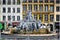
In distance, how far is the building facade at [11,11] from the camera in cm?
1844

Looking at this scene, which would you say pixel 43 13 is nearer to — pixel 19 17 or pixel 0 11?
pixel 19 17

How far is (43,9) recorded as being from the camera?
18.7 metres

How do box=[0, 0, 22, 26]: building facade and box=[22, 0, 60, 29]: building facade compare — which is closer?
box=[0, 0, 22, 26]: building facade

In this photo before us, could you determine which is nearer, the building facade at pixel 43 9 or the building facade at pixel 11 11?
the building facade at pixel 11 11

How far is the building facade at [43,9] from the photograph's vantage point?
18.5 m

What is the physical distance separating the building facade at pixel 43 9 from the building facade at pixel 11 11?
1.46 ft

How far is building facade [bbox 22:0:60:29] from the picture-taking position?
60.8 ft

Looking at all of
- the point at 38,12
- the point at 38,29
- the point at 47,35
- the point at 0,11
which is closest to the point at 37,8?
the point at 38,12

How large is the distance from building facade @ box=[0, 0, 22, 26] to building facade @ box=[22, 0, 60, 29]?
17.5 inches

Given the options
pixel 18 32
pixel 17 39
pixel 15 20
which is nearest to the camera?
pixel 17 39

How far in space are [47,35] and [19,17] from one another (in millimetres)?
5748

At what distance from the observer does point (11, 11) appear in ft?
61.0

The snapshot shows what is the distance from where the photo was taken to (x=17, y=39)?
12133mm

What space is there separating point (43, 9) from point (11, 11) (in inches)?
91.4
